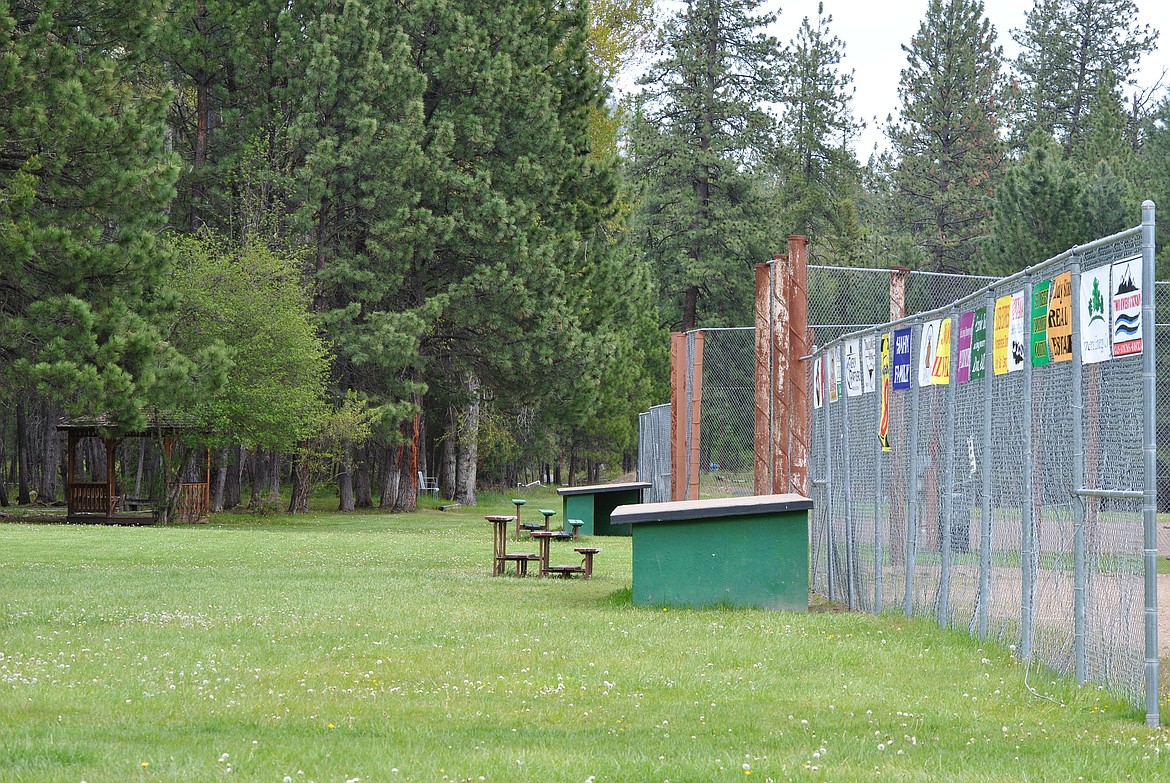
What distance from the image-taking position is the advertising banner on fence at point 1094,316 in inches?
299

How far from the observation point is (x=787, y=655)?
9.98 metres

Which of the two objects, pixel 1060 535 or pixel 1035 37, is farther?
pixel 1035 37

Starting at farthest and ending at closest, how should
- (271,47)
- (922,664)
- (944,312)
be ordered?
(271,47)
(944,312)
(922,664)

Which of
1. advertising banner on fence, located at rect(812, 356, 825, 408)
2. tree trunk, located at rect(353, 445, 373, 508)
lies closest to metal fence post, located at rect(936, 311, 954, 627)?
advertising banner on fence, located at rect(812, 356, 825, 408)

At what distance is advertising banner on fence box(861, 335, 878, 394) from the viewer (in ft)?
43.2

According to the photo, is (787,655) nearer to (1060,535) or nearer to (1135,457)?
(1060,535)

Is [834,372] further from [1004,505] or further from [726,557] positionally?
[1004,505]

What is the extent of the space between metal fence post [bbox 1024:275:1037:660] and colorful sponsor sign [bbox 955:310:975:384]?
4.58ft

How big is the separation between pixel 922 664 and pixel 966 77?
187 ft

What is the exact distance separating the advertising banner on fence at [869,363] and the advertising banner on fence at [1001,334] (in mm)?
3419

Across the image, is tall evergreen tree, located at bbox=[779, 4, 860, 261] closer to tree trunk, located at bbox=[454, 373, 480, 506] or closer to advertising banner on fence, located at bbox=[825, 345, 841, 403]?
tree trunk, located at bbox=[454, 373, 480, 506]

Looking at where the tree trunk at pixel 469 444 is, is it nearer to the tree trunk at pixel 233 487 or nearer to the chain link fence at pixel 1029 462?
the tree trunk at pixel 233 487

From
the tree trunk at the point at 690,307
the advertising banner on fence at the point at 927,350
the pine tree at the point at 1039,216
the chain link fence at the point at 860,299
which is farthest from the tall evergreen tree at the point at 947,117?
the advertising banner on fence at the point at 927,350

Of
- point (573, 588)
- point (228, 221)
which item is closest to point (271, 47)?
point (228, 221)
